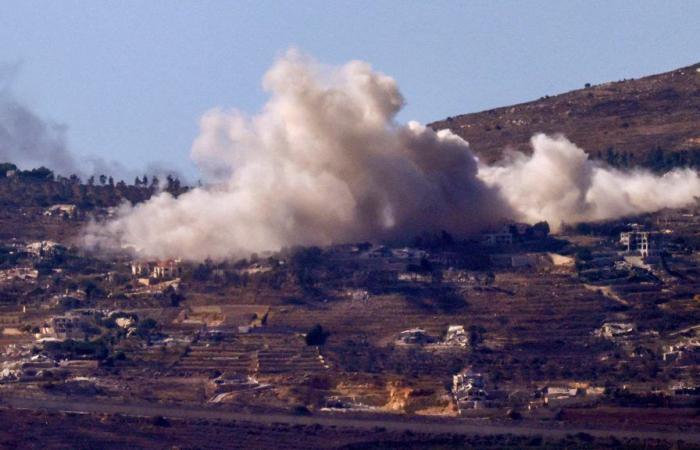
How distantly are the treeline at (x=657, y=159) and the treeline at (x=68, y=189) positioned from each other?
20.9 metres

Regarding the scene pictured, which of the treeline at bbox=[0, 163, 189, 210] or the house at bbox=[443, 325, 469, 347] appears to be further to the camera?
the treeline at bbox=[0, 163, 189, 210]

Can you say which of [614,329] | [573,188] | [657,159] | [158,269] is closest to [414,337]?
[614,329]

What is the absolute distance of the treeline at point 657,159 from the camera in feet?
388

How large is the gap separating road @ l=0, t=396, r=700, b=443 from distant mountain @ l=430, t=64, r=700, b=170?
46.9 m

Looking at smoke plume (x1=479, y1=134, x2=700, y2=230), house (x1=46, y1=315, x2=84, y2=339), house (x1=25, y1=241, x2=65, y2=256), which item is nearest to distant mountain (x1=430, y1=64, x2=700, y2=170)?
smoke plume (x1=479, y1=134, x2=700, y2=230)

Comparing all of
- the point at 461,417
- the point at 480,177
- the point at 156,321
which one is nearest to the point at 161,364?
the point at 156,321

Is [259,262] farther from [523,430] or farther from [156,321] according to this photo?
[523,430]

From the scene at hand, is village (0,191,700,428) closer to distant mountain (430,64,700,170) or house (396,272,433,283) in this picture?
house (396,272,433,283)

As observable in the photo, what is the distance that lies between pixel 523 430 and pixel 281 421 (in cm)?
737

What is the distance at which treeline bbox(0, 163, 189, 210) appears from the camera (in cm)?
11700

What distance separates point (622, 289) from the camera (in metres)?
91.0

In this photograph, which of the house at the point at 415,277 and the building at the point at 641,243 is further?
the building at the point at 641,243

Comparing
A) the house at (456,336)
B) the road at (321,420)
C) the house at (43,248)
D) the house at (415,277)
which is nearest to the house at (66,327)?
the road at (321,420)

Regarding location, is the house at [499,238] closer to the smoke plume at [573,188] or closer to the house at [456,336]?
the smoke plume at [573,188]
